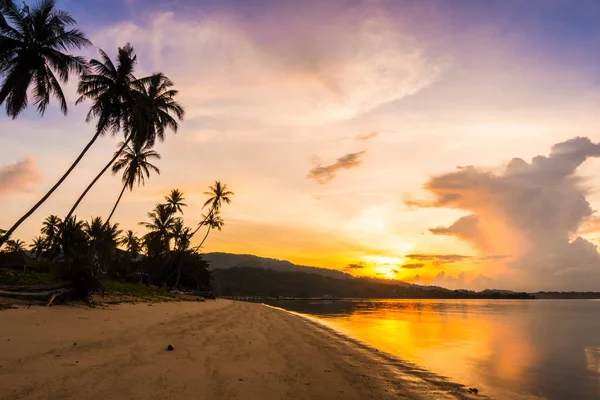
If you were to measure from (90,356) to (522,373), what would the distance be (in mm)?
13761

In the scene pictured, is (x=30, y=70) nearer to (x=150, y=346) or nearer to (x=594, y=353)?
(x=150, y=346)

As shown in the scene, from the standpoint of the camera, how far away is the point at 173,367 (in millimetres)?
7836

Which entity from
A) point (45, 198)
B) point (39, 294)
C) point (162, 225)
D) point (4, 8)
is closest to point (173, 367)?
point (39, 294)

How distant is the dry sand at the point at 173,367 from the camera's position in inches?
243

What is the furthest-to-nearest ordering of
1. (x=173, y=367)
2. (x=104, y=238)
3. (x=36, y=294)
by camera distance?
(x=104, y=238) < (x=36, y=294) < (x=173, y=367)

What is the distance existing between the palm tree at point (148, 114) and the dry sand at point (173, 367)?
17.9 m

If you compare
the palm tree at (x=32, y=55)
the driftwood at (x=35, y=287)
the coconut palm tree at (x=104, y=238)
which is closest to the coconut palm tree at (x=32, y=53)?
the palm tree at (x=32, y=55)

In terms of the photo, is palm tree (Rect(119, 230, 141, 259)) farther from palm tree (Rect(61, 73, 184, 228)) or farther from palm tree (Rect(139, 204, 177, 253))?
palm tree (Rect(61, 73, 184, 228))

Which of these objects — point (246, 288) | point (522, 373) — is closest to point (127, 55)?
point (522, 373)

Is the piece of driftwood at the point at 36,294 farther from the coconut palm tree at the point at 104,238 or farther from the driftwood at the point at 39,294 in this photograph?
the coconut palm tree at the point at 104,238

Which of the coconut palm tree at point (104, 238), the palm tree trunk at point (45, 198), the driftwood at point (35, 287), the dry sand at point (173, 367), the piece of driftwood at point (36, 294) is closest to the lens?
the dry sand at point (173, 367)

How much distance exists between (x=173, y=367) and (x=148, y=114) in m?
25.2

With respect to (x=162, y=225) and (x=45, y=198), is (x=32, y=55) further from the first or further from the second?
(x=162, y=225)

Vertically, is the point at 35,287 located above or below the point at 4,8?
below
